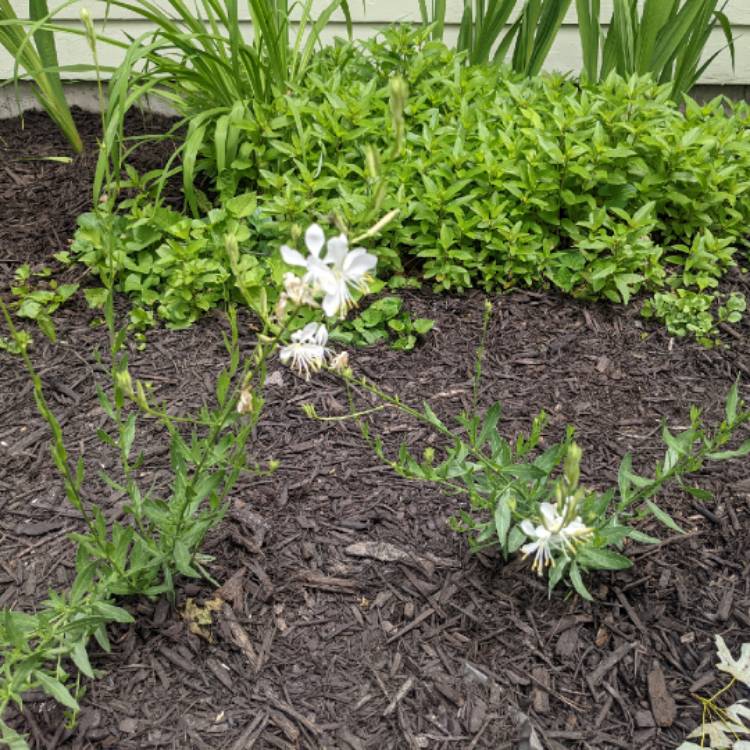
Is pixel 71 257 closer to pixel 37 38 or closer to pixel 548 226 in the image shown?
pixel 37 38

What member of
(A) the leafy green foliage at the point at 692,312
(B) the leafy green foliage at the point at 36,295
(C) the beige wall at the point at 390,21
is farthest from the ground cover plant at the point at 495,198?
(C) the beige wall at the point at 390,21

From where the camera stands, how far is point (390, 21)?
362 centimetres

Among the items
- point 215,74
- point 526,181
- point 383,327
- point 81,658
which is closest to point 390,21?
point 215,74

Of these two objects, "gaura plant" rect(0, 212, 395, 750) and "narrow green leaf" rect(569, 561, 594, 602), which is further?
"narrow green leaf" rect(569, 561, 594, 602)

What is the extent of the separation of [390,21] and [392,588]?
2795 millimetres

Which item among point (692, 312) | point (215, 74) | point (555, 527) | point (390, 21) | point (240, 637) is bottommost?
point (240, 637)

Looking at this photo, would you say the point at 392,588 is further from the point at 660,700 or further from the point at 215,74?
the point at 215,74

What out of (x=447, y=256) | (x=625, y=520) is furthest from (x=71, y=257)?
(x=625, y=520)

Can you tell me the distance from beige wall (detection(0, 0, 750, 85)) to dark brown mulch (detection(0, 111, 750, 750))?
6.20 ft

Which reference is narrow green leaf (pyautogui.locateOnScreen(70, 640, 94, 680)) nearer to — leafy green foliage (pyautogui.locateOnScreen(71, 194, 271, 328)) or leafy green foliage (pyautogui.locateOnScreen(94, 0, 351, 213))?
leafy green foliage (pyautogui.locateOnScreen(71, 194, 271, 328))

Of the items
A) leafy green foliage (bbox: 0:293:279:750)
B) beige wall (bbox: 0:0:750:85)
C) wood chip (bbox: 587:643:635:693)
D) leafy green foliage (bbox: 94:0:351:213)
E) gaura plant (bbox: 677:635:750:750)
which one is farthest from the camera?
beige wall (bbox: 0:0:750:85)

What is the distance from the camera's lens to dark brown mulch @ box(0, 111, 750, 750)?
155 centimetres

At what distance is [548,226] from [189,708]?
1.84 m

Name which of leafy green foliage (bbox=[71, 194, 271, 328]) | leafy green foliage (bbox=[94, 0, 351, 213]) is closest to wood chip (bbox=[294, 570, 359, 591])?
leafy green foliage (bbox=[71, 194, 271, 328])
